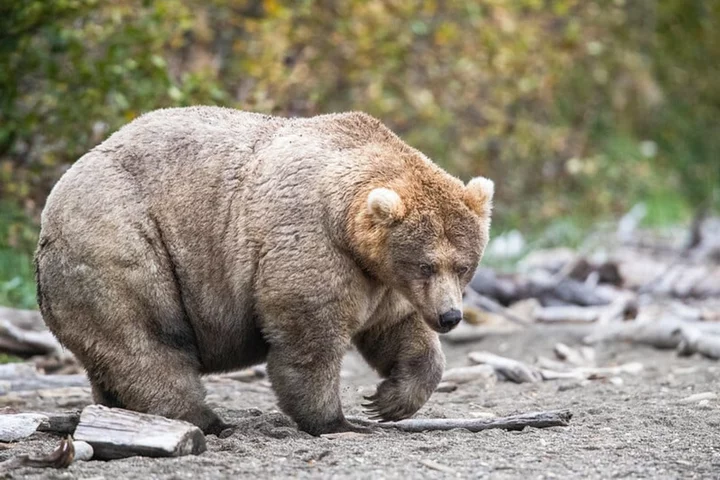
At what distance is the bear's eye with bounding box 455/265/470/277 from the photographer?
579 centimetres

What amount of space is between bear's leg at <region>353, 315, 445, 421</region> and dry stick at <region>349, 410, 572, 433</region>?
23cm

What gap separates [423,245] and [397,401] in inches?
37.5

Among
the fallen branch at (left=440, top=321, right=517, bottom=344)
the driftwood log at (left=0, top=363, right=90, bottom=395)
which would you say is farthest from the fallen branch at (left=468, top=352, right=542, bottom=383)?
the driftwood log at (left=0, top=363, right=90, bottom=395)

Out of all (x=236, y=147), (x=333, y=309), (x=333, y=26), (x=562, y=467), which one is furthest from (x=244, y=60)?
(x=562, y=467)

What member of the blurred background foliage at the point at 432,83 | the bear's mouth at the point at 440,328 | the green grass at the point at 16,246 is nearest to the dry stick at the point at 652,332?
the blurred background foliage at the point at 432,83

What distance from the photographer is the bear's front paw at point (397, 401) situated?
20.2ft

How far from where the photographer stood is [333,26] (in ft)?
43.3

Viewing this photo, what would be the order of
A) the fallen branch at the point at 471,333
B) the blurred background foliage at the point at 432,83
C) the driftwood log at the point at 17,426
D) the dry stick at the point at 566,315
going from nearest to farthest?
the driftwood log at the point at 17,426, the fallen branch at the point at 471,333, the blurred background foliage at the point at 432,83, the dry stick at the point at 566,315

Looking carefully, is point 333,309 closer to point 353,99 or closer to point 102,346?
point 102,346

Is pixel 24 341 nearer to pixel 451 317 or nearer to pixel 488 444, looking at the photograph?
A: pixel 451 317

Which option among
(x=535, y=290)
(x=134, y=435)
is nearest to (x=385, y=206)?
(x=134, y=435)

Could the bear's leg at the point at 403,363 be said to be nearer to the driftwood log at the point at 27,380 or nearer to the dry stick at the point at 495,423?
the dry stick at the point at 495,423

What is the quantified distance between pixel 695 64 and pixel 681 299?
5934 mm

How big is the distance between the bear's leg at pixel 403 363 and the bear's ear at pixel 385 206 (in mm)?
834
